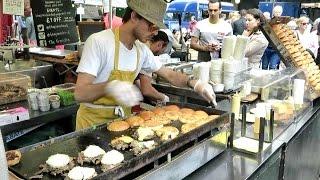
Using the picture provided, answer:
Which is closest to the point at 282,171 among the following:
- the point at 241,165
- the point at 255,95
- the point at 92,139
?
the point at 241,165

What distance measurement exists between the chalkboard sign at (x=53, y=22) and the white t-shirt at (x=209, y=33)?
1921 mm

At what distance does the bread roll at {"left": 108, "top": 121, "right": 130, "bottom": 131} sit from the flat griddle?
29mm

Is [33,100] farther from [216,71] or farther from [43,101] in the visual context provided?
[216,71]

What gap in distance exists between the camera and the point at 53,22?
4680 mm

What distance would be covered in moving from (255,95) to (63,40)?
3072 millimetres

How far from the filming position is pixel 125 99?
6.10 ft

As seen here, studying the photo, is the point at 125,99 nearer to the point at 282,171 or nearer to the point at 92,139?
the point at 92,139

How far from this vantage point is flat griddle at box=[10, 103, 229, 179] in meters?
1.34

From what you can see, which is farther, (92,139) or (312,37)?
(312,37)

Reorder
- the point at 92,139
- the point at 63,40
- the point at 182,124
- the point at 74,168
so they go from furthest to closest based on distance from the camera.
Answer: the point at 63,40 < the point at 182,124 < the point at 92,139 < the point at 74,168

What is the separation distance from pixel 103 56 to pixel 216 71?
1122mm

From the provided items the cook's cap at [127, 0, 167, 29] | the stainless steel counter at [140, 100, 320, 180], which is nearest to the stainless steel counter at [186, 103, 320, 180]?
the stainless steel counter at [140, 100, 320, 180]

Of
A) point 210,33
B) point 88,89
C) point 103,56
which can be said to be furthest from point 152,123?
point 210,33

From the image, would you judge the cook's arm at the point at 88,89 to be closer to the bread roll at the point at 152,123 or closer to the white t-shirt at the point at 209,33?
the bread roll at the point at 152,123
